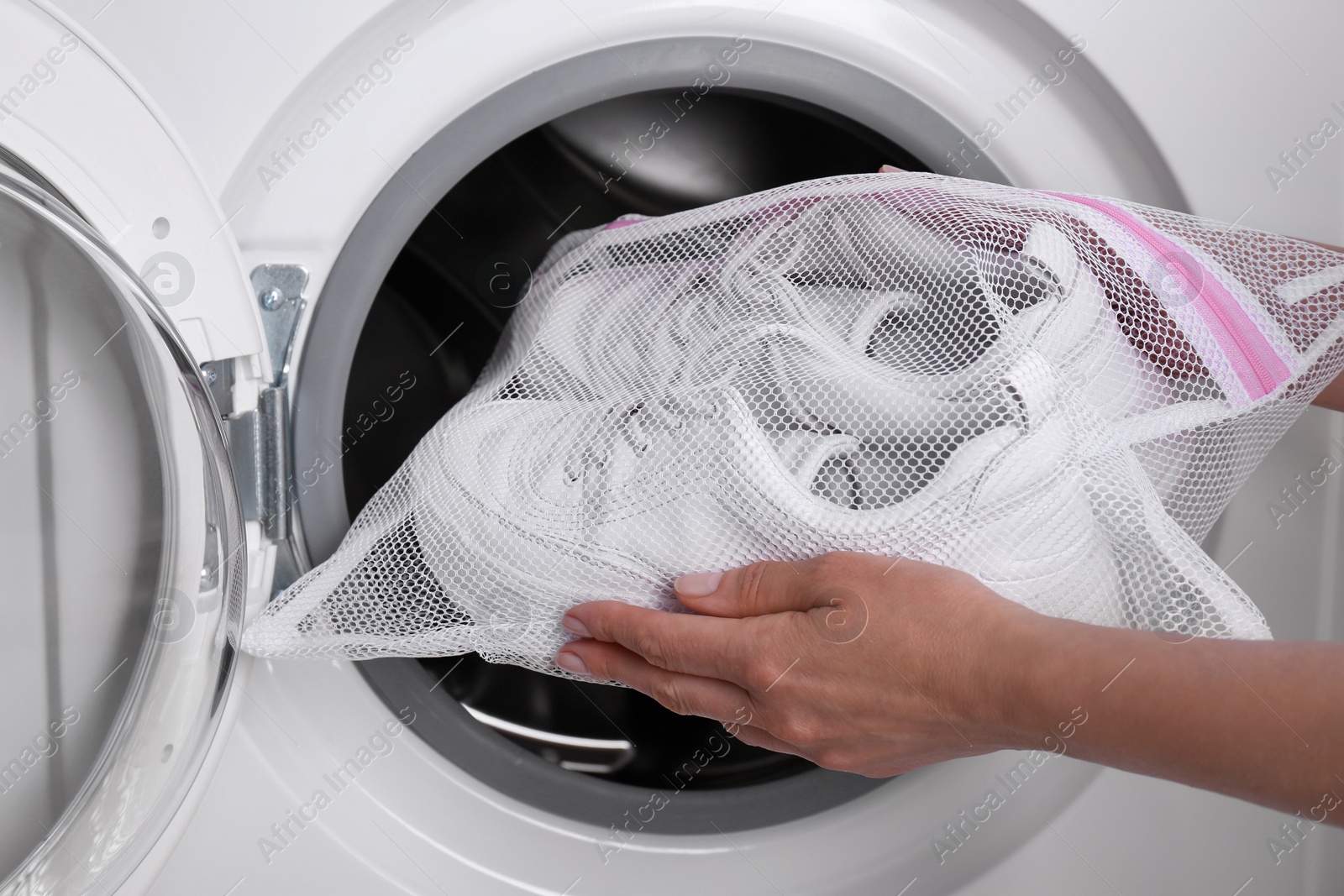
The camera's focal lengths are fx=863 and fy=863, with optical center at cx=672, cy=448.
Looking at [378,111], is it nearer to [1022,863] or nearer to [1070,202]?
[1070,202]

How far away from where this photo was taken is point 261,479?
1.78ft

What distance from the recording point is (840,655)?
1.39 feet

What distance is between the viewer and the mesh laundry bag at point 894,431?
0.44 meters

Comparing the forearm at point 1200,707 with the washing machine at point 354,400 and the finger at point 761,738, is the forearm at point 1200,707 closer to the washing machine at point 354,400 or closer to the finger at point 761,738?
the finger at point 761,738

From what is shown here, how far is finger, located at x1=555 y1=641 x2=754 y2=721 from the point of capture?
1.55 ft

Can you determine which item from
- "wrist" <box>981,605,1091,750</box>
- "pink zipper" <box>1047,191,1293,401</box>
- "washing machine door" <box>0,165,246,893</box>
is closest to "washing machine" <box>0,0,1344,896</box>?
"washing machine door" <box>0,165,246,893</box>

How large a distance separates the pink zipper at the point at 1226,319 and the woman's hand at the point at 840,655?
0.22 m

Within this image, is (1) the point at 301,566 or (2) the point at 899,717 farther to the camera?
(1) the point at 301,566

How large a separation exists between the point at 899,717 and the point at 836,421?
159 millimetres

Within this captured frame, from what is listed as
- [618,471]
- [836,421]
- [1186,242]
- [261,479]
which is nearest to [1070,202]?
[1186,242]

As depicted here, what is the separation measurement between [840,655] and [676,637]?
0.09 metres

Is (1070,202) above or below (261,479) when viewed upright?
above

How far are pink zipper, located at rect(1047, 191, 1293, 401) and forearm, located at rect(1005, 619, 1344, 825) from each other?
19 centimetres

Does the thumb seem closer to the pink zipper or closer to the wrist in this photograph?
the wrist
